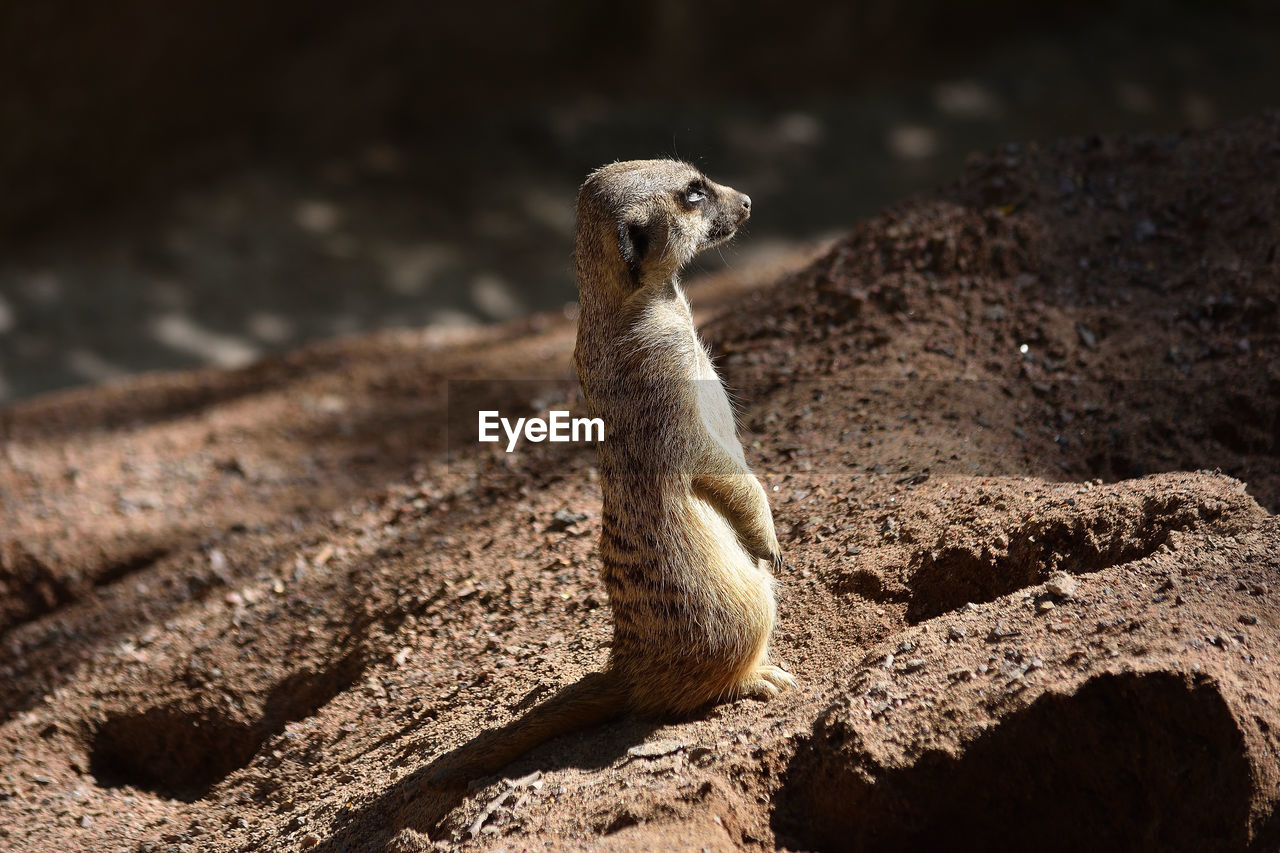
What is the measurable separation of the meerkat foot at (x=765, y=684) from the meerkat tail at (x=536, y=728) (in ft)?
0.91

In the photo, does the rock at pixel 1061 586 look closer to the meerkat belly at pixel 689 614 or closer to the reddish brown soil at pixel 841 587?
the reddish brown soil at pixel 841 587

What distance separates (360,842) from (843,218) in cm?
665

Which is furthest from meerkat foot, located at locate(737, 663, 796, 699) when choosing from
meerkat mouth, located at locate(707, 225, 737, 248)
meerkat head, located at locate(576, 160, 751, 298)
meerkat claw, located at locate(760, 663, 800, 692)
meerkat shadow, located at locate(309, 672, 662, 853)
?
meerkat mouth, located at locate(707, 225, 737, 248)

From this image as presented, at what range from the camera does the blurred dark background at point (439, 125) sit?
25.1 feet

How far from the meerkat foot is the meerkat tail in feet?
0.91

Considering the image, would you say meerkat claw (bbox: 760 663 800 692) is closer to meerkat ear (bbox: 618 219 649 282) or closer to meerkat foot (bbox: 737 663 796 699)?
meerkat foot (bbox: 737 663 796 699)

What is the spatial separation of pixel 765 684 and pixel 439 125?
23.4 ft

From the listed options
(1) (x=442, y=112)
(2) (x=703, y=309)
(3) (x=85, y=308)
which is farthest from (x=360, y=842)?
(1) (x=442, y=112)

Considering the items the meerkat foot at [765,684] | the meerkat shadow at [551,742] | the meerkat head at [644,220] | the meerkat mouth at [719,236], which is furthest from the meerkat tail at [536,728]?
the meerkat mouth at [719,236]

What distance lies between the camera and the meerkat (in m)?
2.31

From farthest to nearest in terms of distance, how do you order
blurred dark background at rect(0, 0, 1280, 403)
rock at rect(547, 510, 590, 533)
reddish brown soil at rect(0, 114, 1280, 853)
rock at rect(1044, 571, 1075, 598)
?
blurred dark background at rect(0, 0, 1280, 403) → rock at rect(547, 510, 590, 533) → rock at rect(1044, 571, 1075, 598) → reddish brown soil at rect(0, 114, 1280, 853)

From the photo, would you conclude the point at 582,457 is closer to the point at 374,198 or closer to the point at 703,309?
the point at 703,309

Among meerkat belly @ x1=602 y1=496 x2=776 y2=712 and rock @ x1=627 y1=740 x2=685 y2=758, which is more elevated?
meerkat belly @ x1=602 y1=496 x2=776 y2=712

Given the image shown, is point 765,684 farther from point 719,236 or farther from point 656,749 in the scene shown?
point 719,236
